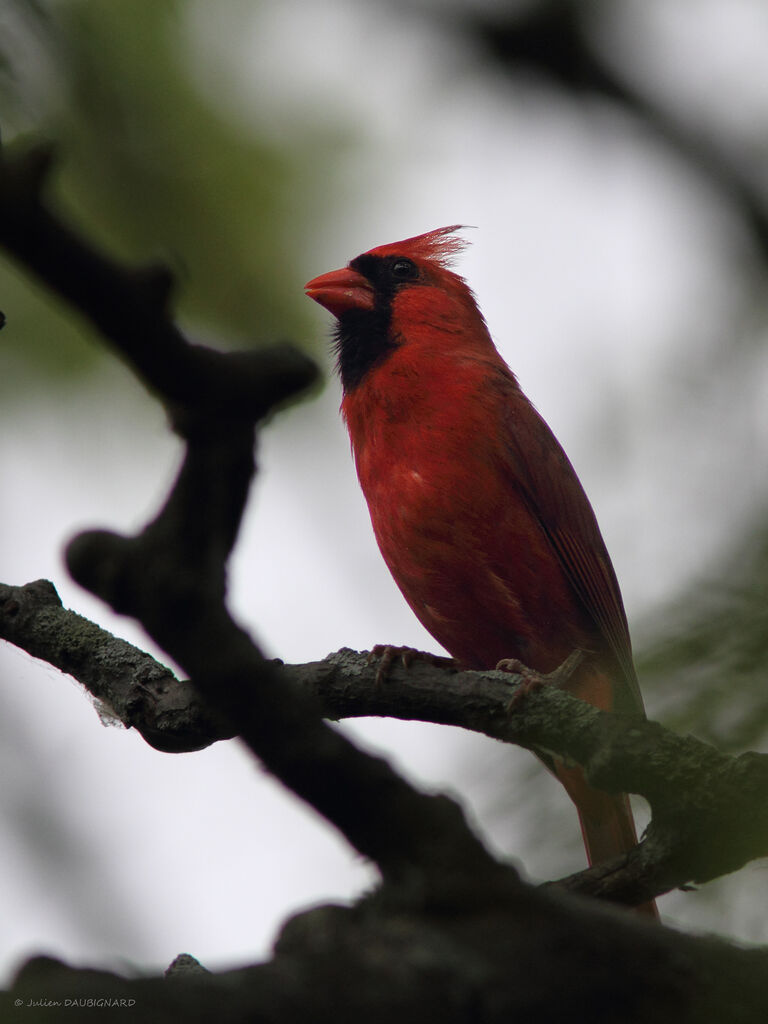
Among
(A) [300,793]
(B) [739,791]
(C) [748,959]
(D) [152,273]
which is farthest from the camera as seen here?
(B) [739,791]

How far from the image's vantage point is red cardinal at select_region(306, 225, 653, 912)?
3.79 m

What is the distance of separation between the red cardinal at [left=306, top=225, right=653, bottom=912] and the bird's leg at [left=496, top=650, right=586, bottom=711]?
0.39 ft

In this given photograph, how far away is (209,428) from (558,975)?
585mm

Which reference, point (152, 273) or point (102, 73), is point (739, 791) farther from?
point (102, 73)

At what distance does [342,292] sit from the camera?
4.68 meters

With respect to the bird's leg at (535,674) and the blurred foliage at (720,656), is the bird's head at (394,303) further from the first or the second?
the blurred foliage at (720,656)

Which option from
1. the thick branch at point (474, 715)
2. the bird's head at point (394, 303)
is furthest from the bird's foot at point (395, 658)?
the bird's head at point (394, 303)

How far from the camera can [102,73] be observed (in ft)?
5.36

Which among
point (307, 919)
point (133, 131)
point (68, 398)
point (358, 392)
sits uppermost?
point (358, 392)

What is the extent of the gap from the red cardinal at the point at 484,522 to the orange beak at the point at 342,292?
0.13m

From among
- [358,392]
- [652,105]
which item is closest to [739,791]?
[652,105]

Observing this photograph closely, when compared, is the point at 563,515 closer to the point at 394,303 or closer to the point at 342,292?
the point at 394,303

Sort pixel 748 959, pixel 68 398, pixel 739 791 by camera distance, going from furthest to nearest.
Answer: pixel 68 398 < pixel 739 791 < pixel 748 959

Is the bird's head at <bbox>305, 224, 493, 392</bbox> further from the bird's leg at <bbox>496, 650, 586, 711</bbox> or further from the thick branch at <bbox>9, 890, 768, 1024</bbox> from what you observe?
the thick branch at <bbox>9, 890, 768, 1024</bbox>
